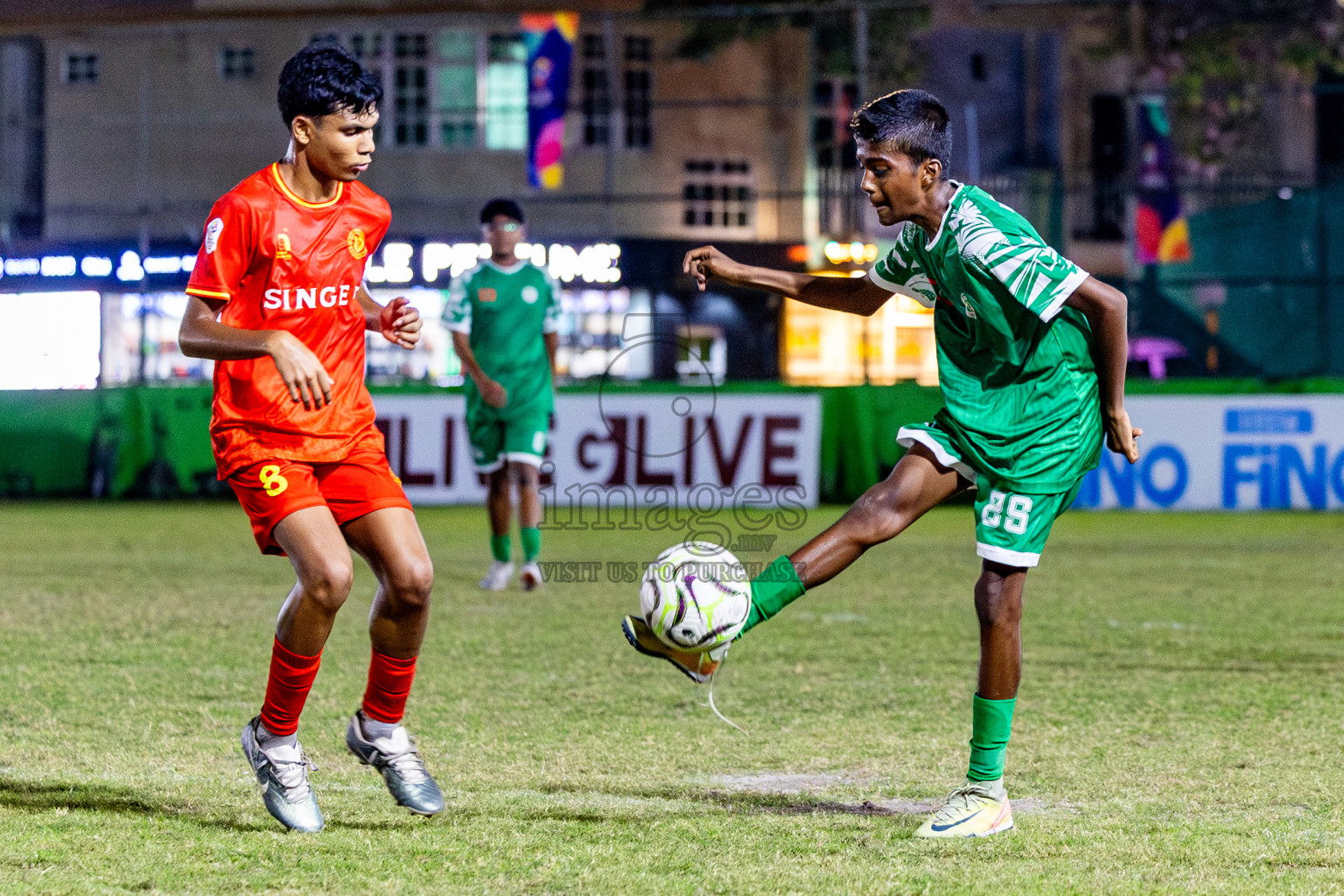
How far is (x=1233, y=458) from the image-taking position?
16.2 metres

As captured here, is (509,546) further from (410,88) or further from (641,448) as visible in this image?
(410,88)

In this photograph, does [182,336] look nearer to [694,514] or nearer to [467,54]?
[694,514]

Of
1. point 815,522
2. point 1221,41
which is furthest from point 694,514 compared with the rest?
point 1221,41

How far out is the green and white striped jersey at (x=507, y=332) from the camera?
9.95m

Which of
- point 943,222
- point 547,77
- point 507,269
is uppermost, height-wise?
point 547,77

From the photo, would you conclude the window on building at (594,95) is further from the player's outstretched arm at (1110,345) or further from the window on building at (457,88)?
the player's outstretched arm at (1110,345)

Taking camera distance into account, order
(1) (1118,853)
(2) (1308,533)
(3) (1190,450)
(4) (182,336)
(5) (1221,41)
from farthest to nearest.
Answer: (5) (1221,41) → (3) (1190,450) → (2) (1308,533) → (4) (182,336) → (1) (1118,853)

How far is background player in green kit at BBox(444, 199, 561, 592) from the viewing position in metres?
9.92

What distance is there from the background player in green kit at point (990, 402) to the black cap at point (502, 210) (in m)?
5.46

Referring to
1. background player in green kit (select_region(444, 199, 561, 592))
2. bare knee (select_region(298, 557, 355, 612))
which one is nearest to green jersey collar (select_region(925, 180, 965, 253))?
bare knee (select_region(298, 557, 355, 612))

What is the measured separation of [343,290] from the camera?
4340 millimetres

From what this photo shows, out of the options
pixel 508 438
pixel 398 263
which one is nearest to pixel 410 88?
pixel 398 263

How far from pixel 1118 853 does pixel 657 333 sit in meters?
20.9

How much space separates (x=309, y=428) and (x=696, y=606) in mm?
1118
